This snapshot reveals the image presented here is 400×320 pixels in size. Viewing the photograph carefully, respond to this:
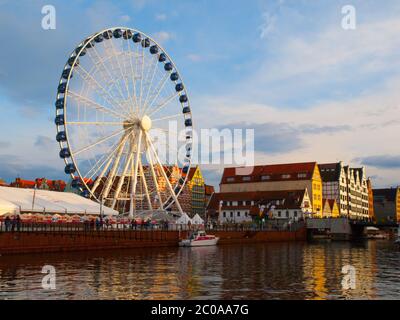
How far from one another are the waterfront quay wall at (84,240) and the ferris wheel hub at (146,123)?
13.7 metres

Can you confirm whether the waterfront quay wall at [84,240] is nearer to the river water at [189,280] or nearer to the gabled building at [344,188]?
the river water at [189,280]

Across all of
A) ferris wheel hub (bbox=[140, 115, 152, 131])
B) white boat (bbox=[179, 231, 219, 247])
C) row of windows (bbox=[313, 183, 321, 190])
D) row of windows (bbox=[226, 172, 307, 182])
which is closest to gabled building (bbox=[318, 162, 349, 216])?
row of windows (bbox=[313, 183, 321, 190])

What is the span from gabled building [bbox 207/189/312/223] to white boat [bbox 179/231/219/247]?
40.8 meters

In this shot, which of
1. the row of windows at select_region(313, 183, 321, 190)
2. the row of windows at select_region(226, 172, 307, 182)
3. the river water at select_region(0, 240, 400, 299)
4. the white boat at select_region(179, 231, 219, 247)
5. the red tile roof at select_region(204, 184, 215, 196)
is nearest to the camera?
the river water at select_region(0, 240, 400, 299)

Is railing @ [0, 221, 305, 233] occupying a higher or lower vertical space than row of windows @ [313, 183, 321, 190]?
lower

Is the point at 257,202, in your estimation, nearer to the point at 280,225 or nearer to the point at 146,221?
the point at 280,225

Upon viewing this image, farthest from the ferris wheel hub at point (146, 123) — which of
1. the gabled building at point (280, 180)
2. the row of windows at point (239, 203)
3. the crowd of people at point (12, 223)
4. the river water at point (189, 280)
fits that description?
the gabled building at point (280, 180)

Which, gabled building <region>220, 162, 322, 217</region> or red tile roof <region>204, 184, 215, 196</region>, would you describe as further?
red tile roof <region>204, 184, 215, 196</region>

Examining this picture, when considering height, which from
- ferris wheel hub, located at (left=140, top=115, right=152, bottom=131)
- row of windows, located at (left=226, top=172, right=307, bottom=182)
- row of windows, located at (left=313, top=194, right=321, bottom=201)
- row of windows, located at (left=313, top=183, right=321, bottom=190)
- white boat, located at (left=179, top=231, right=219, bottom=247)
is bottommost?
white boat, located at (left=179, top=231, right=219, bottom=247)

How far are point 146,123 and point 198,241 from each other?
17199mm

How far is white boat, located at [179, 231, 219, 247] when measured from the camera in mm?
70500

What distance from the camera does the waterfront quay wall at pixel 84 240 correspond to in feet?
165

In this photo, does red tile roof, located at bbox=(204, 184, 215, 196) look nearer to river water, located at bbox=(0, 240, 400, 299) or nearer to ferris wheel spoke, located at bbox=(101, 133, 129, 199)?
ferris wheel spoke, located at bbox=(101, 133, 129, 199)
